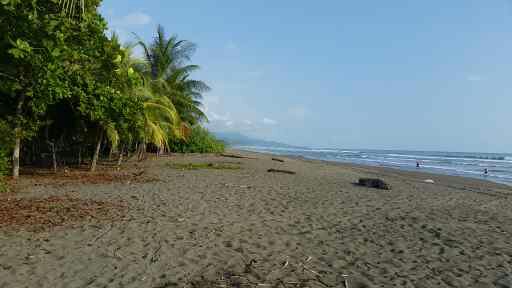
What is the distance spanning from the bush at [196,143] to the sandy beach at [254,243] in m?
18.0

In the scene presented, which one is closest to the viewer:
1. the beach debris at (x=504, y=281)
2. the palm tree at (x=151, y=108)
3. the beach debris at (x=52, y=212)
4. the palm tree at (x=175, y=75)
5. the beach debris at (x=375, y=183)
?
the beach debris at (x=504, y=281)

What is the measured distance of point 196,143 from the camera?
2800 cm

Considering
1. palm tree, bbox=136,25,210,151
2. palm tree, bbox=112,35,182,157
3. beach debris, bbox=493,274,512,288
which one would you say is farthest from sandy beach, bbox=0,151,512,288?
palm tree, bbox=136,25,210,151

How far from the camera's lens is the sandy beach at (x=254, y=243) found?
13.5 feet

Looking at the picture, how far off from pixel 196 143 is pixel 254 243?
23101mm

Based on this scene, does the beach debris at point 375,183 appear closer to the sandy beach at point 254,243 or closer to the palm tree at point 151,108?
the sandy beach at point 254,243

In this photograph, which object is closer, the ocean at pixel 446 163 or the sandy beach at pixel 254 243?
the sandy beach at pixel 254 243

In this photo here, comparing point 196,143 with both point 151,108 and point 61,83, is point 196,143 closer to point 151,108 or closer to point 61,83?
point 151,108

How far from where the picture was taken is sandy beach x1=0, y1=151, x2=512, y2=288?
412cm

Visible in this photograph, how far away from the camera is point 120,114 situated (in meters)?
11.4

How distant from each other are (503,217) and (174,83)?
20271mm

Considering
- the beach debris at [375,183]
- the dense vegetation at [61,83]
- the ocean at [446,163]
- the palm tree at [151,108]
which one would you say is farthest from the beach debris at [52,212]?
the ocean at [446,163]

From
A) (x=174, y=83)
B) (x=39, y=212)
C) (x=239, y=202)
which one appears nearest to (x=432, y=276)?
(x=239, y=202)

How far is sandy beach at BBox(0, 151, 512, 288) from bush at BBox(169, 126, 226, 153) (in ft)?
59.1
